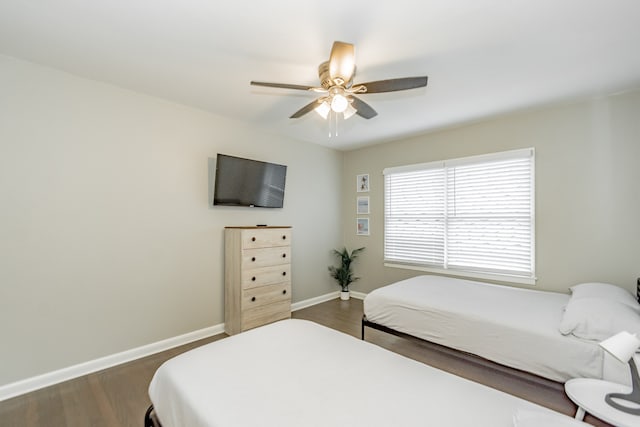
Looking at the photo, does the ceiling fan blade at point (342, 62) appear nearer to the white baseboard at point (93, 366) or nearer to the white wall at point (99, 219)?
the white wall at point (99, 219)

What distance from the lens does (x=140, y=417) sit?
2.01m

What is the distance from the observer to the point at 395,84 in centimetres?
200

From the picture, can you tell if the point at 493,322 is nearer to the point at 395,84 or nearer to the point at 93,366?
the point at 395,84

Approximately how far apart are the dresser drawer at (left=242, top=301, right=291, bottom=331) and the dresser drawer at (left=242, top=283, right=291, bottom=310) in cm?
5

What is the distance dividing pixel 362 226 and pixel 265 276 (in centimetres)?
211

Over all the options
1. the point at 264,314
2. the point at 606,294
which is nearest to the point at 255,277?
the point at 264,314

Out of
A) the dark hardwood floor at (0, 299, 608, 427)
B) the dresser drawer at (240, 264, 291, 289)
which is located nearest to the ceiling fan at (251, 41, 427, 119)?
the dresser drawer at (240, 264, 291, 289)

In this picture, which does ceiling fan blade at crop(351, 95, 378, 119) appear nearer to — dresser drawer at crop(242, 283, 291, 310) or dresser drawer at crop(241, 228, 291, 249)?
dresser drawer at crop(241, 228, 291, 249)

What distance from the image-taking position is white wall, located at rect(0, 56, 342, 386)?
2279 millimetres

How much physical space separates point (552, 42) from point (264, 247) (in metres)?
3.13

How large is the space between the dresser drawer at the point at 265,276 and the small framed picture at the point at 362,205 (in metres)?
1.82

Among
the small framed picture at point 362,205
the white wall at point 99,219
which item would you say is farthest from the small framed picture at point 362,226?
the white wall at point 99,219

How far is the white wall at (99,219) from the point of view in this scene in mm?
2279

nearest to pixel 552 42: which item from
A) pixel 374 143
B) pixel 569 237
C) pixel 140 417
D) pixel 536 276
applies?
pixel 569 237
